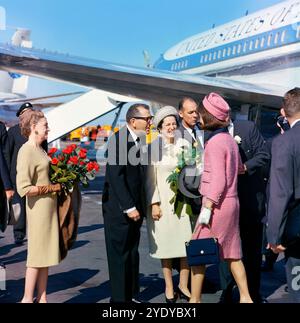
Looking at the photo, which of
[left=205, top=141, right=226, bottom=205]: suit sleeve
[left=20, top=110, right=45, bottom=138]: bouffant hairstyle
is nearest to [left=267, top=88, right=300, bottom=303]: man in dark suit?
[left=205, top=141, right=226, bottom=205]: suit sleeve

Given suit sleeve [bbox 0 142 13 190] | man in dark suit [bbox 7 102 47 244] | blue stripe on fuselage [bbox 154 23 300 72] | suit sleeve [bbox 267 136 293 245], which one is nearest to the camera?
suit sleeve [bbox 267 136 293 245]

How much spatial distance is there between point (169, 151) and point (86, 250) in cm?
299

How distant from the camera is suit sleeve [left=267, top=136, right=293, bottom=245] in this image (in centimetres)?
370

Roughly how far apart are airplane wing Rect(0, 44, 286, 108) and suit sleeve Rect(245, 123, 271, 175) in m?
6.36

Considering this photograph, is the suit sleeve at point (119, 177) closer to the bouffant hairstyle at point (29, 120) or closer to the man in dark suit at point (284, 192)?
the bouffant hairstyle at point (29, 120)

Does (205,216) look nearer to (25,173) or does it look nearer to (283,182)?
(283,182)

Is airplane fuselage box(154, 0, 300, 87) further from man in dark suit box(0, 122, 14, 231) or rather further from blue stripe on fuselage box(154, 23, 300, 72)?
man in dark suit box(0, 122, 14, 231)

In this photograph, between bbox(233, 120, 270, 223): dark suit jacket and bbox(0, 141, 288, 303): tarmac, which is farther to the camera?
bbox(0, 141, 288, 303): tarmac

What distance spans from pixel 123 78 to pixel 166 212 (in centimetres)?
708

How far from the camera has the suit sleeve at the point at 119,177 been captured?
4902 mm

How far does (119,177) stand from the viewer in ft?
16.1
